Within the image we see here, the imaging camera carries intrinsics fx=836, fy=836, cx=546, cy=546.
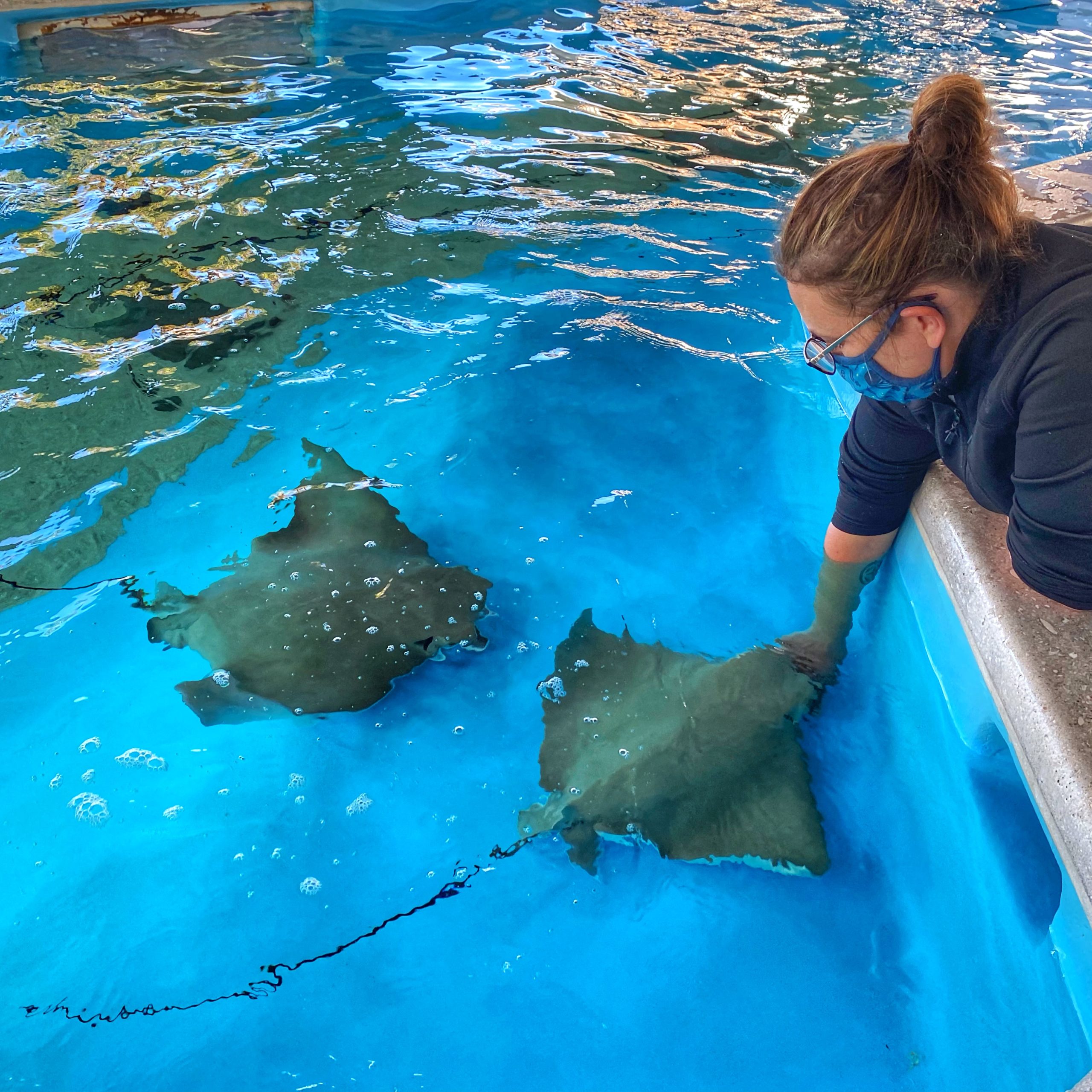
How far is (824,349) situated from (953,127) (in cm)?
50

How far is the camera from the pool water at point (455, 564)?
2.08 m

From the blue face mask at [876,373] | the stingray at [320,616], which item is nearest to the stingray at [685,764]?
the stingray at [320,616]

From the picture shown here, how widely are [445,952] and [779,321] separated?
4.01 meters

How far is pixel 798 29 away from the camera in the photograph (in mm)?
9891

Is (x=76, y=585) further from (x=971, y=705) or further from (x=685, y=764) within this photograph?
(x=971, y=705)

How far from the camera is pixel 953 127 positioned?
5.30ft

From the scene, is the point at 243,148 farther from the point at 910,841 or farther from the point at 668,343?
the point at 910,841

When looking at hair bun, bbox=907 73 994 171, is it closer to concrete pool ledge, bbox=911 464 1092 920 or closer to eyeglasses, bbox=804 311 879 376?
eyeglasses, bbox=804 311 879 376

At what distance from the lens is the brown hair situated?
5.37 feet

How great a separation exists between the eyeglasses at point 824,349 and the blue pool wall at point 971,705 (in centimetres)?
93

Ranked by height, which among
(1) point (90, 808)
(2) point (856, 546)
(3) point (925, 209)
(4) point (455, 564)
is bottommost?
(1) point (90, 808)

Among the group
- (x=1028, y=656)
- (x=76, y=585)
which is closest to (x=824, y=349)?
(x=1028, y=656)

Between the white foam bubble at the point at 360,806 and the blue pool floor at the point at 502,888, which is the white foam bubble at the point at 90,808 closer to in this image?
the blue pool floor at the point at 502,888

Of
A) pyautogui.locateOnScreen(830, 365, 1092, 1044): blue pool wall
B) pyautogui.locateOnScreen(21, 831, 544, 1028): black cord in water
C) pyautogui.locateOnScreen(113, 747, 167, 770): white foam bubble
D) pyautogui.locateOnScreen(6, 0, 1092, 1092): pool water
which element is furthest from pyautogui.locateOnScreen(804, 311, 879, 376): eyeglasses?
pyautogui.locateOnScreen(113, 747, 167, 770): white foam bubble
